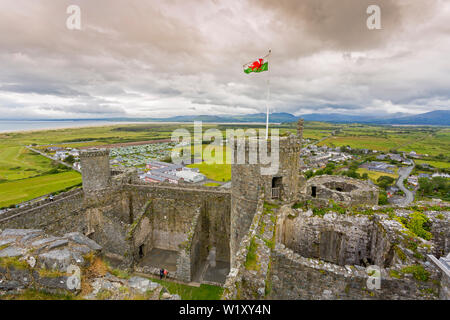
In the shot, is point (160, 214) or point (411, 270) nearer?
point (411, 270)

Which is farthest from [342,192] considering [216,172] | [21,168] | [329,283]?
[21,168]

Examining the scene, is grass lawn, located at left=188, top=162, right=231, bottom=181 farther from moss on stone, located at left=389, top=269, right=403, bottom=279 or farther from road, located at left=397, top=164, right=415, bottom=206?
moss on stone, located at left=389, top=269, right=403, bottom=279

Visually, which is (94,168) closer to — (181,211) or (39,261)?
Result: (181,211)

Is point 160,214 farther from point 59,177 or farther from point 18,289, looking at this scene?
point 59,177

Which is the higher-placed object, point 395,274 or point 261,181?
point 261,181
